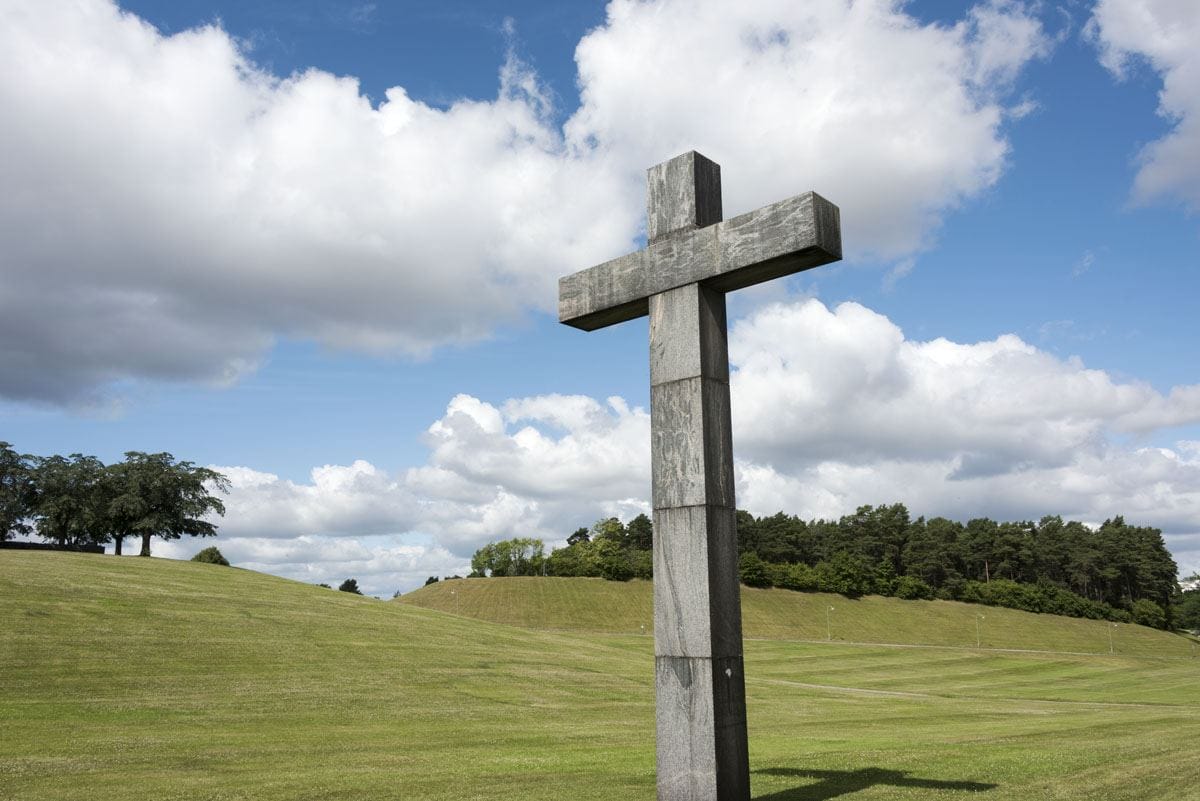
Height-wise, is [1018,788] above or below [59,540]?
below

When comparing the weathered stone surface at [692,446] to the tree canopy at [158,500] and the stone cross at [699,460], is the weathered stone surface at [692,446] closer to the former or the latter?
the stone cross at [699,460]

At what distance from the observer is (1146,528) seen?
15988 centimetres

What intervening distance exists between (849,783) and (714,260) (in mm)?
7507

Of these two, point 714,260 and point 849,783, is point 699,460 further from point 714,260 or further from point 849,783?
point 849,783

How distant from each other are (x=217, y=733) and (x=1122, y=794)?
22.0m

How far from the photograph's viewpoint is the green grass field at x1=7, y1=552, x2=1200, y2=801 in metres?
13.7

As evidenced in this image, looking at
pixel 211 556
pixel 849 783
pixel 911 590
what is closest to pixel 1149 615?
pixel 911 590

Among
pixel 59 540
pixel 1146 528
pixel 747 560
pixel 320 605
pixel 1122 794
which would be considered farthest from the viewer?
pixel 1146 528

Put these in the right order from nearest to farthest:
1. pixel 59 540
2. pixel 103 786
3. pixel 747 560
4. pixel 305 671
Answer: pixel 103 786 < pixel 305 671 < pixel 59 540 < pixel 747 560

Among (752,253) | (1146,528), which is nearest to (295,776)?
(752,253)

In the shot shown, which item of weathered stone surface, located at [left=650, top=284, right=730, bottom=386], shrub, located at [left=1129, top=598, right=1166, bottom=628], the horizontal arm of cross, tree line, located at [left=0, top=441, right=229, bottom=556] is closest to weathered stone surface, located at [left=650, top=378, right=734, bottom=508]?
weathered stone surface, located at [left=650, top=284, right=730, bottom=386]

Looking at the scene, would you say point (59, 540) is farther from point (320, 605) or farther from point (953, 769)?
point (953, 769)

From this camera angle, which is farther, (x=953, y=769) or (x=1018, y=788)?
(x=953, y=769)

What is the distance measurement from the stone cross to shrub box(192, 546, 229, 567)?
259ft
